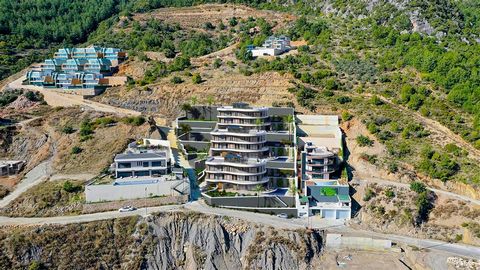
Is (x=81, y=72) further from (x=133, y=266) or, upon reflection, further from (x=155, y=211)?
(x=133, y=266)

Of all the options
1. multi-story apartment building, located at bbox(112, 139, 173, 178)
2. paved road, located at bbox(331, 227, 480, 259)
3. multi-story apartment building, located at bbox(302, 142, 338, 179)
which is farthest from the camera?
multi-story apartment building, located at bbox(302, 142, 338, 179)

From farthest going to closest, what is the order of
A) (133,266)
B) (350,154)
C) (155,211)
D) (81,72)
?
(81,72)
(350,154)
(155,211)
(133,266)

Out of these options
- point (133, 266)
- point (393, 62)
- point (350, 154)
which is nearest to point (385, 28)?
point (393, 62)

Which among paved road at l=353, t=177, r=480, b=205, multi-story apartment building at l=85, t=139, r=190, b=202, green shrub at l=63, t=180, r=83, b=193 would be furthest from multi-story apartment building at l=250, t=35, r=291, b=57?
green shrub at l=63, t=180, r=83, b=193

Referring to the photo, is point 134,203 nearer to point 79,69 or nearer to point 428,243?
point 428,243

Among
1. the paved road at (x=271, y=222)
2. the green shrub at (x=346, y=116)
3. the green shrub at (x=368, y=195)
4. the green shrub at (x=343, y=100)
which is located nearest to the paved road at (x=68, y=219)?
the paved road at (x=271, y=222)

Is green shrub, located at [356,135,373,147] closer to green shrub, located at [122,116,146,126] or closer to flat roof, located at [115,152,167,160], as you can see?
flat roof, located at [115,152,167,160]
